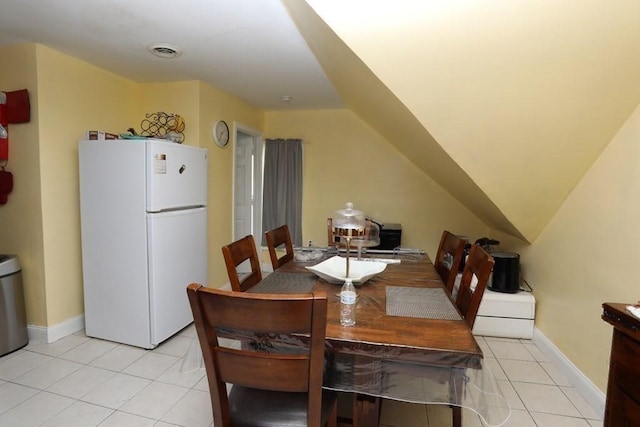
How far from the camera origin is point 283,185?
4262 mm

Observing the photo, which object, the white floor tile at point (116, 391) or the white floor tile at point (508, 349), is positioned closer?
the white floor tile at point (116, 391)

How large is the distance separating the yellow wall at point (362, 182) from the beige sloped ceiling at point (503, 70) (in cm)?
190

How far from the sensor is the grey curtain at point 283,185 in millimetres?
4223

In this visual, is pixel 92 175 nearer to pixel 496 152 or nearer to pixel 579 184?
pixel 496 152

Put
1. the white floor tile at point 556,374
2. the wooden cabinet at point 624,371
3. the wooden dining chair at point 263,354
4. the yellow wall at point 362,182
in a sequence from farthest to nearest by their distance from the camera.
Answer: the yellow wall at point 362,182
the white floor tile at point 556,374
the wooden cabinet at point 624,371
the wooden dining chair at point 263,354

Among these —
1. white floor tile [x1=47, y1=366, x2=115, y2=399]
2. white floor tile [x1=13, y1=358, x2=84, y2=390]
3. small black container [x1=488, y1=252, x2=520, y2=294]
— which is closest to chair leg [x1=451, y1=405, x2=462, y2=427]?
small black container [x1=488, y1=252, x2=520, y2=294]

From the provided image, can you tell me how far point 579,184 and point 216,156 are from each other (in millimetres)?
3063

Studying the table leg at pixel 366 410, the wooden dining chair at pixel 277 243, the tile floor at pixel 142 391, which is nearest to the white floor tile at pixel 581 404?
the tile floor at pixel 142 391

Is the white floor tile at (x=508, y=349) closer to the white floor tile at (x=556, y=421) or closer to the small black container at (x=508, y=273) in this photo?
the small black container at (x=508, y=273)

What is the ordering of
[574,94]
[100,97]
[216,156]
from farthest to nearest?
[216,156]
[100,97]
[574,94]

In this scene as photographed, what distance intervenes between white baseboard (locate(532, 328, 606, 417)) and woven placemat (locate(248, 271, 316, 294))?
1.75 metres

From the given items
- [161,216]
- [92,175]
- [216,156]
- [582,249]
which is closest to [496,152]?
[582,249]

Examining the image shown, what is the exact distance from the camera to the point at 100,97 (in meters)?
2.77

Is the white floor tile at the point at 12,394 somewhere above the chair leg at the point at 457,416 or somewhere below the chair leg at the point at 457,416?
below
